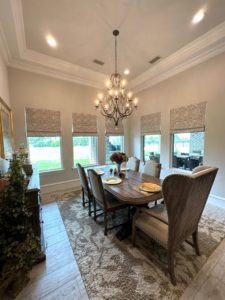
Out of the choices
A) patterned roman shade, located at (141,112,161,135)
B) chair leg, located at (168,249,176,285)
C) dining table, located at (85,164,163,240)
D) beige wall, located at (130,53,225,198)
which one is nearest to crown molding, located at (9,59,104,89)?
patterned roman shade, located at (141,112,161,135)

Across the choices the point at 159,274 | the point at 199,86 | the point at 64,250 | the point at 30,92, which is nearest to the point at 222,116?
the point at 199,86

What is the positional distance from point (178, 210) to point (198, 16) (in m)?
3.11

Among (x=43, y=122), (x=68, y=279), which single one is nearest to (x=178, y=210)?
(x=68, y=279)

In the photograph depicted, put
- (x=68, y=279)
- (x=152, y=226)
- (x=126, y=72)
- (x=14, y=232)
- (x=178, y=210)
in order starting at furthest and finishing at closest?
(x=126, y=72) < (x=152, y=226) < (x=68, y=279) < (x=14, y=232) < (x=178, y=210)

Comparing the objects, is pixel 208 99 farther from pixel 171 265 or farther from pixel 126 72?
pixel 171 265

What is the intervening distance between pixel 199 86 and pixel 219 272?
11.1 ft

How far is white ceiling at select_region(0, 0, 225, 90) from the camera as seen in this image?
7.13ft

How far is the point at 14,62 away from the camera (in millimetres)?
3301

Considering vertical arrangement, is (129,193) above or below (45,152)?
below

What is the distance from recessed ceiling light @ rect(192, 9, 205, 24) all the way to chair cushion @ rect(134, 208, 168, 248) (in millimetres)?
3205

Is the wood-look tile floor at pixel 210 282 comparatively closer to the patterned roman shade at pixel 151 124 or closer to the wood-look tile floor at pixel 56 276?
the wood-look tile floor at pixel 56 276

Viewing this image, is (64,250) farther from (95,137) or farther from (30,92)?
(30,92)

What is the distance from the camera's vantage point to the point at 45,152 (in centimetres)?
396

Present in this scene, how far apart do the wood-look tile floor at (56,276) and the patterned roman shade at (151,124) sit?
354cm
